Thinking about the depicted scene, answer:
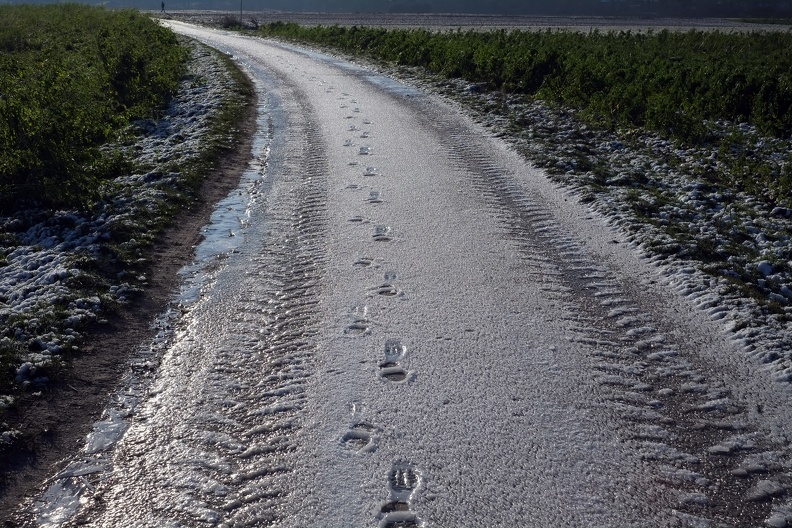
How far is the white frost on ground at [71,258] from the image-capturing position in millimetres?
4793

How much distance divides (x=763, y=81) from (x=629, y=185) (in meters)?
5.67

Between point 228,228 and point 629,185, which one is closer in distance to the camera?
point 228,228

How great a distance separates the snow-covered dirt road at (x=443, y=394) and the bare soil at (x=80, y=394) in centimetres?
21

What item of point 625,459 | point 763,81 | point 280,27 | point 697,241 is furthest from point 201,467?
point 280,27

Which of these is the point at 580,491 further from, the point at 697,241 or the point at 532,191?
the point at 532,191

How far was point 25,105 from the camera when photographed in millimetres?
8297

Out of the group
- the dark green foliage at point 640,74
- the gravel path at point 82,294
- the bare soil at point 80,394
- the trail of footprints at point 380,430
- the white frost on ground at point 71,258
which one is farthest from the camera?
the dark green foliage at point 640,74

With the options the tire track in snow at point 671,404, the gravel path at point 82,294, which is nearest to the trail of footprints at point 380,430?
the tire track in snow at point 671,404

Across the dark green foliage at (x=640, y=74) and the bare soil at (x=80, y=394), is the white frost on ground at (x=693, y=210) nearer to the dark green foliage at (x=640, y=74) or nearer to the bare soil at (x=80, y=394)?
the dark green foliage at (x=640, y=74)

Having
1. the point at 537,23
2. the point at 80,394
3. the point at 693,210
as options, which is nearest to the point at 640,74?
the point at 693,210

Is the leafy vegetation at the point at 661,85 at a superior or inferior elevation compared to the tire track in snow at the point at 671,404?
superior

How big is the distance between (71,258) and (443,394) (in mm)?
3611

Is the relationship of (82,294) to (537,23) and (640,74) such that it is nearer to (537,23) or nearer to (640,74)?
(640,74)

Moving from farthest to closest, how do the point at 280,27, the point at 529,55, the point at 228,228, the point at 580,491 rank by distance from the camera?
1. the point at 280,27
2. the point at 529,55
3. the point at 228,228
4. the point at 580,491
